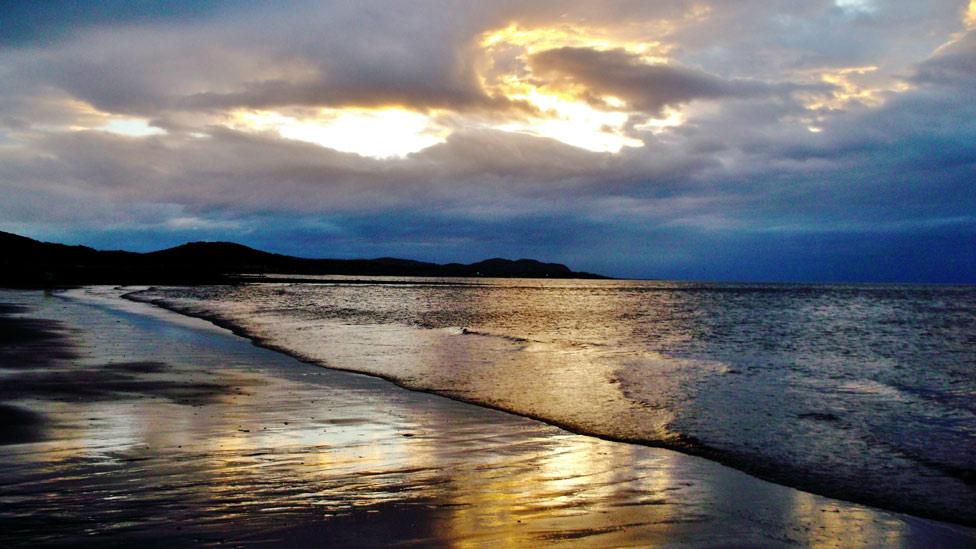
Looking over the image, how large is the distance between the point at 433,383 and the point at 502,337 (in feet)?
51.6

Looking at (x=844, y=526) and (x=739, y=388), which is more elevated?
(x=844, y=526)

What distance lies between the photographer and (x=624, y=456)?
9.62 meters

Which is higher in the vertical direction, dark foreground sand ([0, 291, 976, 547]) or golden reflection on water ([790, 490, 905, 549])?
dark foreground sand ([0, 291, 976, 547])

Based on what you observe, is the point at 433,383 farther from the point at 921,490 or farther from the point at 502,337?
the point at 502,337

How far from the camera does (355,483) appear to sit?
24.8 ft

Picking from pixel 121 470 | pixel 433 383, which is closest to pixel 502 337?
pixel 433 383

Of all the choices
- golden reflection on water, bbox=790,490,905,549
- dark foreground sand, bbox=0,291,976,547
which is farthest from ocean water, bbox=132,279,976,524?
dark foreground sand, bbox=0,291,976,547

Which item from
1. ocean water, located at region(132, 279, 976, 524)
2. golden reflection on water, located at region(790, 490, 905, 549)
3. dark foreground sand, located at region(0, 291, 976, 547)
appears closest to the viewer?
dark foreground sand, located at region(0, 291, 976, 547)

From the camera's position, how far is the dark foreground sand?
6.06m

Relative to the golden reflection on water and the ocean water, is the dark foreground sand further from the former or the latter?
the ocean water

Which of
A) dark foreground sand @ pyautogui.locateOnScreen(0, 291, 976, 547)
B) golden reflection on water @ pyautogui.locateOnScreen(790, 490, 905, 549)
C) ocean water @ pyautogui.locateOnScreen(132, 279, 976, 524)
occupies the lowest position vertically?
ocean water @ pyautogui.locateOnScreen(132, 279, 976, 524)

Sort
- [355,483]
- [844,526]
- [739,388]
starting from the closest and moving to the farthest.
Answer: [844,526] < [355,483] < [739,388]

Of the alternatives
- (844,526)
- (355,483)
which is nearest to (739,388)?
(844,526)

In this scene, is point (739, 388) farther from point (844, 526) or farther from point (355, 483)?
point (355, 483)
